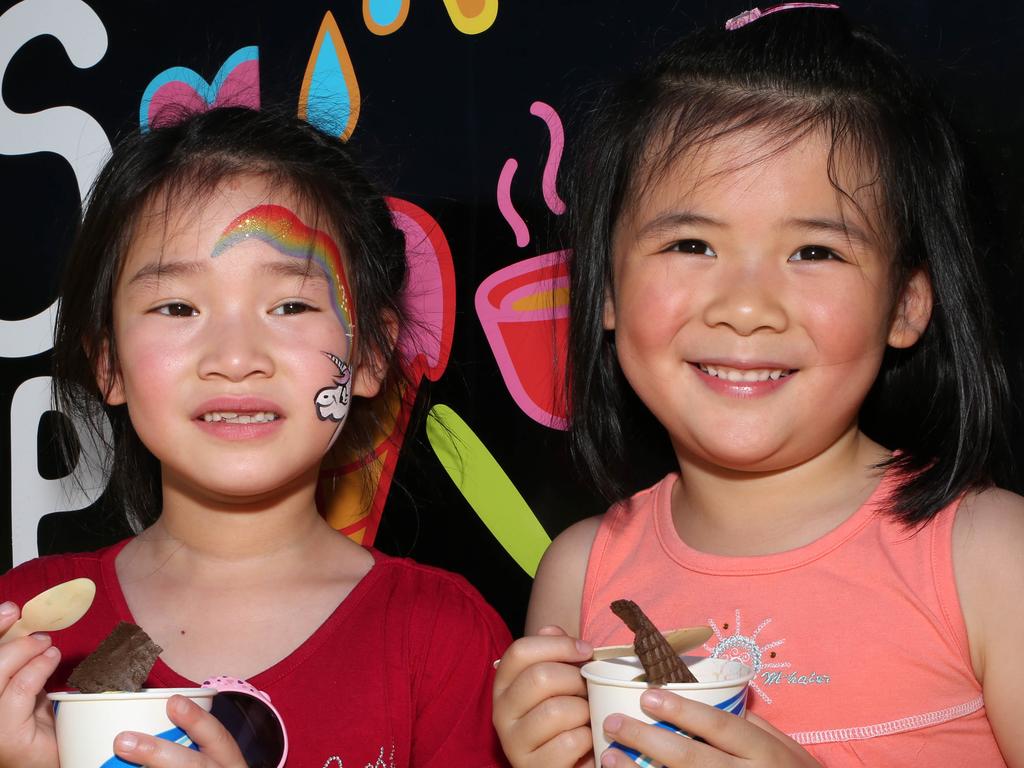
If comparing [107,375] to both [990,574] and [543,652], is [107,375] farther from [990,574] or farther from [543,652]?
[990,574]

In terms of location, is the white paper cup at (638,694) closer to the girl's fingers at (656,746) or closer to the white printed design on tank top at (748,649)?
the girl's fingers at (656,746)

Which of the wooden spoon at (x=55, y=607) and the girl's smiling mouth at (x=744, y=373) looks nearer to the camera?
the wooden spoon at (x=55, y=607)

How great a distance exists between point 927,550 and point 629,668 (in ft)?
1.49

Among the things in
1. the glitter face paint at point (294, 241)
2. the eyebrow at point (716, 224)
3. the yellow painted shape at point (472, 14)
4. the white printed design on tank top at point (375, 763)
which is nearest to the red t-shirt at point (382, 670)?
the white printed design on tank top at point (375, 763)

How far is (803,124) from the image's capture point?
5.09 ft

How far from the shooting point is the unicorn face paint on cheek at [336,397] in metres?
1.70

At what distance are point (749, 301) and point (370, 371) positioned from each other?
0.62 metres

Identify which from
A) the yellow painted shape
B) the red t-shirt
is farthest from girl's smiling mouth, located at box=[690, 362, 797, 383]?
the yellow painted shape

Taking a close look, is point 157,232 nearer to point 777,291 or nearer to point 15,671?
point 15,671

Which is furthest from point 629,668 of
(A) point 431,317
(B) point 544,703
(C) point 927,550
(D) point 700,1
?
(D) point 700,1

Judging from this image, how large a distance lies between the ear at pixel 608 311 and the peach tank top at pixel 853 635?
0.35 metres

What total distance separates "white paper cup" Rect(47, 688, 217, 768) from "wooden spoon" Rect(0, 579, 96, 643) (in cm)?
16

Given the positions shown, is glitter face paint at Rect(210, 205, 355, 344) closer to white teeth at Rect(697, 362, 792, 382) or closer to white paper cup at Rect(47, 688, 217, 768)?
white teeth at Rect(697, 362, 792, 382)

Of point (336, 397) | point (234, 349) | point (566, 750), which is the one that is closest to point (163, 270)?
point (234, 349)
